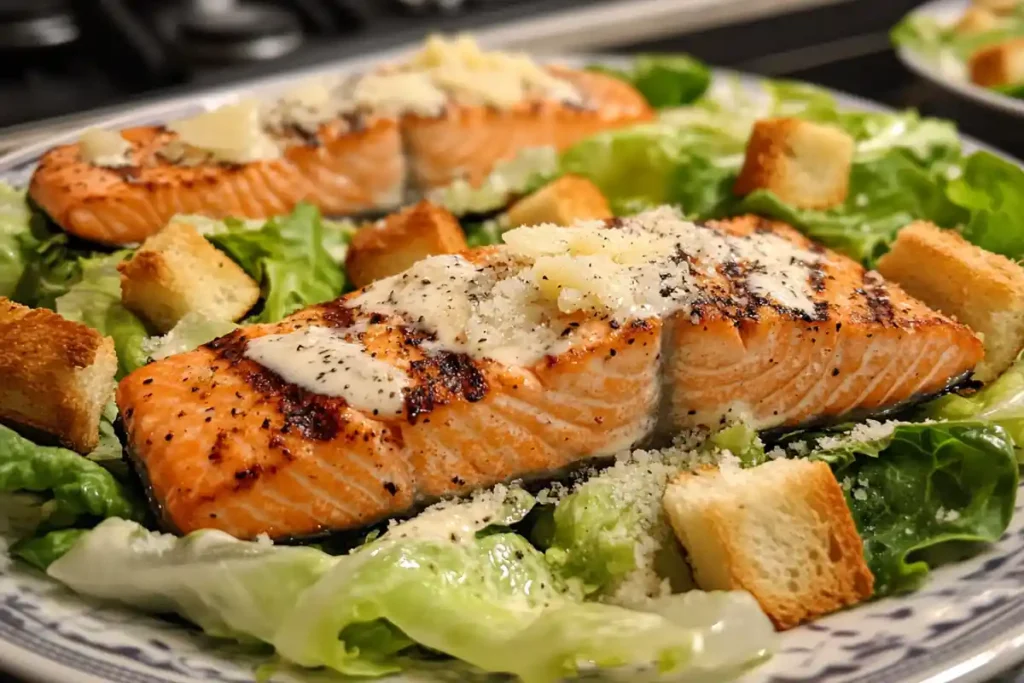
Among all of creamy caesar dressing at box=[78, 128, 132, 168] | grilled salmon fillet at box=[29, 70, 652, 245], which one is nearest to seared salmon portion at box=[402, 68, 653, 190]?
grilled salmon fillet at box=[29, 70, 652, 245]

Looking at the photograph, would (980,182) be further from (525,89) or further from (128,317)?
(128,317)

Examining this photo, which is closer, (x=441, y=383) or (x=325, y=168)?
(x=441, y=383)

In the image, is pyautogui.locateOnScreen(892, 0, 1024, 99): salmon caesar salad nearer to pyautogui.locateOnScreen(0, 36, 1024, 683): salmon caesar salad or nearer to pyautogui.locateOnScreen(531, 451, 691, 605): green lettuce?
pyautogui.locateOnScreen(0, 36, 1024, 683): salmon caesar salad

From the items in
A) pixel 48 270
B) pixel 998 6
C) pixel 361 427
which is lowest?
pixel 361 427

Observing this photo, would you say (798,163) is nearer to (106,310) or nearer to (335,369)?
(335,369)

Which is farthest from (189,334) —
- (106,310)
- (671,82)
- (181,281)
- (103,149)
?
(671,82)

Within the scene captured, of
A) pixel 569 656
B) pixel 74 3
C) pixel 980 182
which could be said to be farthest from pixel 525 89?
pixel 74 3

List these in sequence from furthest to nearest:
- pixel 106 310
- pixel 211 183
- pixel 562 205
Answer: pixel 211 183
pixel 562 205
pixel 106 310
